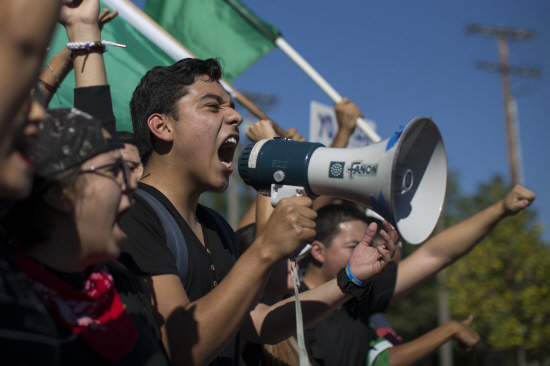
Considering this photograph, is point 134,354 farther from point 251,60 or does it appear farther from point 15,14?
point 251,60

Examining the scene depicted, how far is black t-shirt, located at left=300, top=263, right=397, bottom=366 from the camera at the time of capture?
10.5 ft

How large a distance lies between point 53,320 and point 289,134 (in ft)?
7.93

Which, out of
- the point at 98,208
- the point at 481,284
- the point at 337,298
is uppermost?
the point at 98,208

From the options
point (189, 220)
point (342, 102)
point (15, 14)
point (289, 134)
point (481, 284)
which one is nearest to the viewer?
point (15, 14)

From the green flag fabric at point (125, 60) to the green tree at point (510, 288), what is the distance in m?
11.1

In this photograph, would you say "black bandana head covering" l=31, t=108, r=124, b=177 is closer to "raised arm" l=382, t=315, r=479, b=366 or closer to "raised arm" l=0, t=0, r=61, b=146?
"raised arm" l=0, t=0, r=61, b=146

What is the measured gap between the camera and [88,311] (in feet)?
4.50

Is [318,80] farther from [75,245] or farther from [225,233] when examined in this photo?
[75,245]

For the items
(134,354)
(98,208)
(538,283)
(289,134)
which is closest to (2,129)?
(98,208)

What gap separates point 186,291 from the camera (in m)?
1.96

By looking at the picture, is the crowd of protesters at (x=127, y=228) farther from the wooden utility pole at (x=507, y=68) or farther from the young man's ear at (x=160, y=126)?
the wooden utility pole at (x=507, y=68)

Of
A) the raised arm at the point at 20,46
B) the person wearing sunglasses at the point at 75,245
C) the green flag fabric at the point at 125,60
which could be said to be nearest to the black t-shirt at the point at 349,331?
the green flag fabric at the point at 125,60

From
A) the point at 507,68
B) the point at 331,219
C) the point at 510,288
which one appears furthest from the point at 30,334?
the point at 507,68

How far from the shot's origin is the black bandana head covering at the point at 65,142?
132cm
